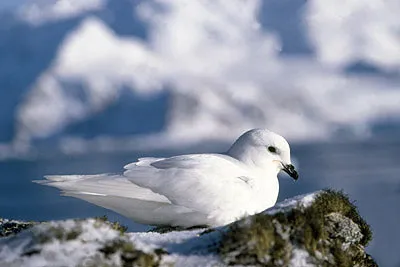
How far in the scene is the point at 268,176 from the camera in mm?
13555

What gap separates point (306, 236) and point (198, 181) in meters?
4.09

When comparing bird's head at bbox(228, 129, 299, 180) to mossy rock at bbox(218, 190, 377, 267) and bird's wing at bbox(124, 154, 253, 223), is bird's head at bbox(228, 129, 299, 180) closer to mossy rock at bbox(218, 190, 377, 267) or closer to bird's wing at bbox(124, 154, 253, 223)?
bird's wing at bbox(124, 154, 253, 223)

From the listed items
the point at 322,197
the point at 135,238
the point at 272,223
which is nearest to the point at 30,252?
the point at 135,238

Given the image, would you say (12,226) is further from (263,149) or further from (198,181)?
A: (263,149)

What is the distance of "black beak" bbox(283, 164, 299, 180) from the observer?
13.7 meters

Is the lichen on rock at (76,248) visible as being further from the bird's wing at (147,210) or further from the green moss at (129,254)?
the bird's wing at (147,210)

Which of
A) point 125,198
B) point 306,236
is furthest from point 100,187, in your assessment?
point 306,236

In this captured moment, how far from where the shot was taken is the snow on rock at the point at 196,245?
8.05m

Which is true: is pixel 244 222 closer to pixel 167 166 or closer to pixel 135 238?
pixel 135 238

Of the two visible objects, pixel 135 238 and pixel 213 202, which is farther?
pixel 213 202

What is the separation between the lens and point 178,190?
12531 mm

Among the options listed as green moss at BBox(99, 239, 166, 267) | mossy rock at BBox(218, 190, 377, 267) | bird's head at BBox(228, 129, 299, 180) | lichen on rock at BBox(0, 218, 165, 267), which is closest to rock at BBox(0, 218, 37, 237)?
lichen on rock at BBox(0, 218, 165, 267)

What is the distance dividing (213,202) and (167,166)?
112cm

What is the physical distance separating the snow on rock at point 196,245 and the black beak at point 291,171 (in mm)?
4626
